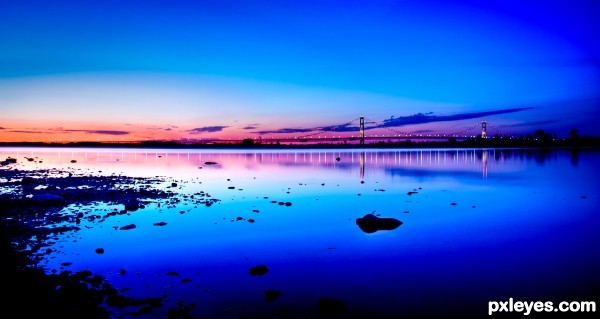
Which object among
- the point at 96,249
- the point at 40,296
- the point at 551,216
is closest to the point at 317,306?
the point at 40,296

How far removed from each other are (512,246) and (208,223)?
6.94 meters

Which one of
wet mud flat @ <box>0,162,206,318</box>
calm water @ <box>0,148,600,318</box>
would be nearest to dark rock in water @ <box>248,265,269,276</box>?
calm water @ <box>0,148,600,318</box>

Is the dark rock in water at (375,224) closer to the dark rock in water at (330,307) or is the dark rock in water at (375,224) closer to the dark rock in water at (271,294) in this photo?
the dark rock in water at (271,294)

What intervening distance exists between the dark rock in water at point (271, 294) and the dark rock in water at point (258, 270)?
2.79ft

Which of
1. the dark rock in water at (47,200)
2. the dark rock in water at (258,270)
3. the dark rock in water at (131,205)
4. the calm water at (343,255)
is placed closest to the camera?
the calm water at (343,255)

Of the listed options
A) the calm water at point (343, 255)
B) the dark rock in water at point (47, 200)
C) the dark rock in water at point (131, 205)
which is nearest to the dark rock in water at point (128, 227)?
the calm water at point (343, 255)

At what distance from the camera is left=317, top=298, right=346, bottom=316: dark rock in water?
5.32 meters

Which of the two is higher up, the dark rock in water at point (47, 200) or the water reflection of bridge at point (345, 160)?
the dark rock in water at point (47, 200)

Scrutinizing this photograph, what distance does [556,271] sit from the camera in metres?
7.09

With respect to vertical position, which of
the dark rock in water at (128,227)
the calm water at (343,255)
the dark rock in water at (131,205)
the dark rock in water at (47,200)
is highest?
the dark rock in water at (47,200)

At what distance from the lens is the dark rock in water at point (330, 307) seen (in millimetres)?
5324

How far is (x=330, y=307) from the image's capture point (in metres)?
5.42

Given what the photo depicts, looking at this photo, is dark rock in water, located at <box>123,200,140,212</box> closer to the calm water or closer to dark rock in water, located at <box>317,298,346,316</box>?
the calm water

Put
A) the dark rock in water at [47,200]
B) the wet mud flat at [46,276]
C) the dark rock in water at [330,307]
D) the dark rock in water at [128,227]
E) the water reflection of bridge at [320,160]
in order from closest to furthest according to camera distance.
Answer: the wet mud flat at [46,276], the dark rock in water at [330,307], the dark rock in water at [128,227], the dark rock in water at [47,200], the water reflection of bridge at [320,160]
